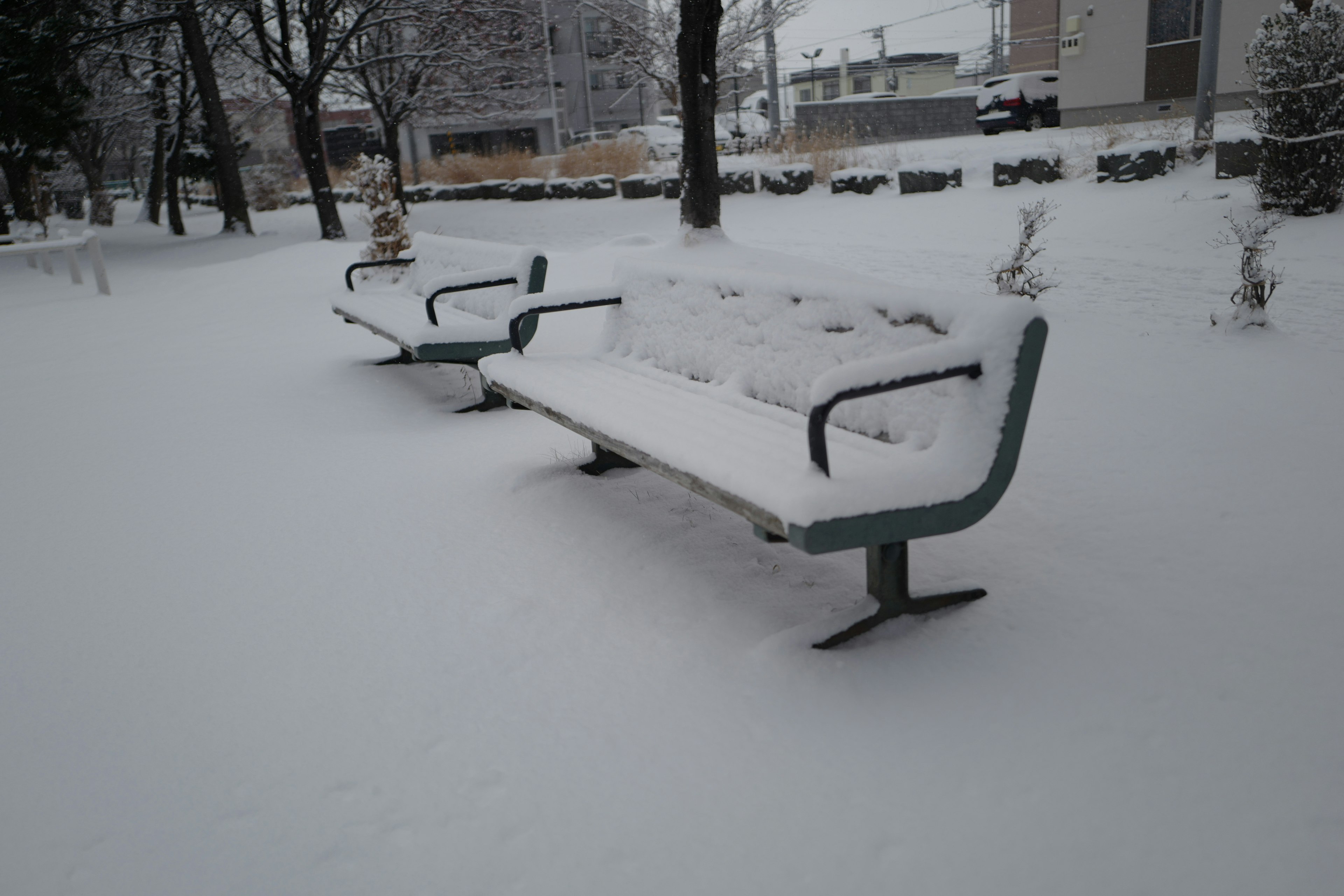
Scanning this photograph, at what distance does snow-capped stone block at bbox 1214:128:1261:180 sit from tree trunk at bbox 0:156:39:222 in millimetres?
20307

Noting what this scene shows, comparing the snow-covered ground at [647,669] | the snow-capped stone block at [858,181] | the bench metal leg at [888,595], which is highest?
the snow-capped stone block at [858,181]

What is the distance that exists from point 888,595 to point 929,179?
13.2 metres

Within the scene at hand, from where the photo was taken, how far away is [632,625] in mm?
2760

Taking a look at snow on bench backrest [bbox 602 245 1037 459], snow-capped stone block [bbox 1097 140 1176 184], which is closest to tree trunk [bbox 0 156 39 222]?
snow-capped stone block [bbox 1097 140 1176 184]

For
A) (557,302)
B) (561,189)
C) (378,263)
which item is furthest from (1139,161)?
(561,189)

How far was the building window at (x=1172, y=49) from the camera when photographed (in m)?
20.9

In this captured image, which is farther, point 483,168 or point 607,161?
point 483,168

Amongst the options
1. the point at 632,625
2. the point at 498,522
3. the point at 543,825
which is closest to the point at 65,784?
the point at 543,825

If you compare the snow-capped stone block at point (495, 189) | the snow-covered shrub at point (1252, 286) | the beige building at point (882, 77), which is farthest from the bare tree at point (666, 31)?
the beige building at point (882, 77)

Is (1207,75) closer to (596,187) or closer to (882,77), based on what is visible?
(596,187)

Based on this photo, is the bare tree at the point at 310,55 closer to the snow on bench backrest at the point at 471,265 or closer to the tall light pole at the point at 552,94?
the snow on bench backrest at the point at 471,265

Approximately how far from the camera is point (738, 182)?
18156 millimetres

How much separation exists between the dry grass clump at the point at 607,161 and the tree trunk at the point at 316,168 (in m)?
7.08

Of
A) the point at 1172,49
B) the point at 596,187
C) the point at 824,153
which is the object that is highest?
the point at 1172,49
